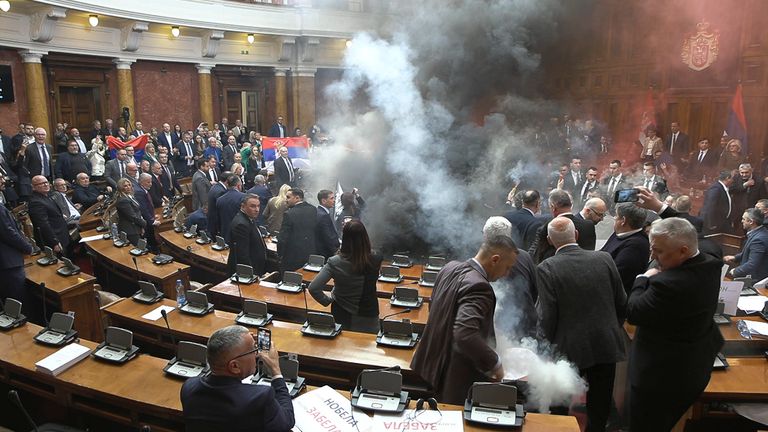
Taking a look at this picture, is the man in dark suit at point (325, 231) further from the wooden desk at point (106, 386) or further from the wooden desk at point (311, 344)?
the wooden desk at point (106, 386)

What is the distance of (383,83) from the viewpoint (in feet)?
48.3

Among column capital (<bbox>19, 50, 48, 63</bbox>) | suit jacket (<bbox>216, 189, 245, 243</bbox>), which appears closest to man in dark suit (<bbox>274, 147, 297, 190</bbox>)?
suit jacket (<bbox>216, 189, 245, 243</bbox>)

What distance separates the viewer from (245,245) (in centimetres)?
677

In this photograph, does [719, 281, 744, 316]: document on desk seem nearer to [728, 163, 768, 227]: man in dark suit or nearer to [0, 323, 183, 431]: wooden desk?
[0, 323, 183, 431]: wooden desk

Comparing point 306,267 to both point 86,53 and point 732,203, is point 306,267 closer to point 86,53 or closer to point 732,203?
point 732,203

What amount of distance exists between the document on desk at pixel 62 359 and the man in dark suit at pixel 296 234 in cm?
281

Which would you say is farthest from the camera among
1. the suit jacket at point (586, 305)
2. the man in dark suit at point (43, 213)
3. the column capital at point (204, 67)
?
the column capital at point (204, 67)

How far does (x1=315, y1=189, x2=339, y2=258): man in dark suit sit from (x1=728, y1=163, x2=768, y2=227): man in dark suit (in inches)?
266

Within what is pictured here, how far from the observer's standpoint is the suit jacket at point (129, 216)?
8414mm

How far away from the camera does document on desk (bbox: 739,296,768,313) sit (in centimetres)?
507

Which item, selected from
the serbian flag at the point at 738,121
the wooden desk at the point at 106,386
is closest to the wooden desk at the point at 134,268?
the wooden desk at the point at 106,386

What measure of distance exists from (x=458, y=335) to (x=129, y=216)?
269 inches

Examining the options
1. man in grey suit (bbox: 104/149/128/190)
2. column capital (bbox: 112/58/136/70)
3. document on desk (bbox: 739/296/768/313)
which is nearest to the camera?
document on desk (bbox: 739/296/768/313)

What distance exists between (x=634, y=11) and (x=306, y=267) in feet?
38.5
